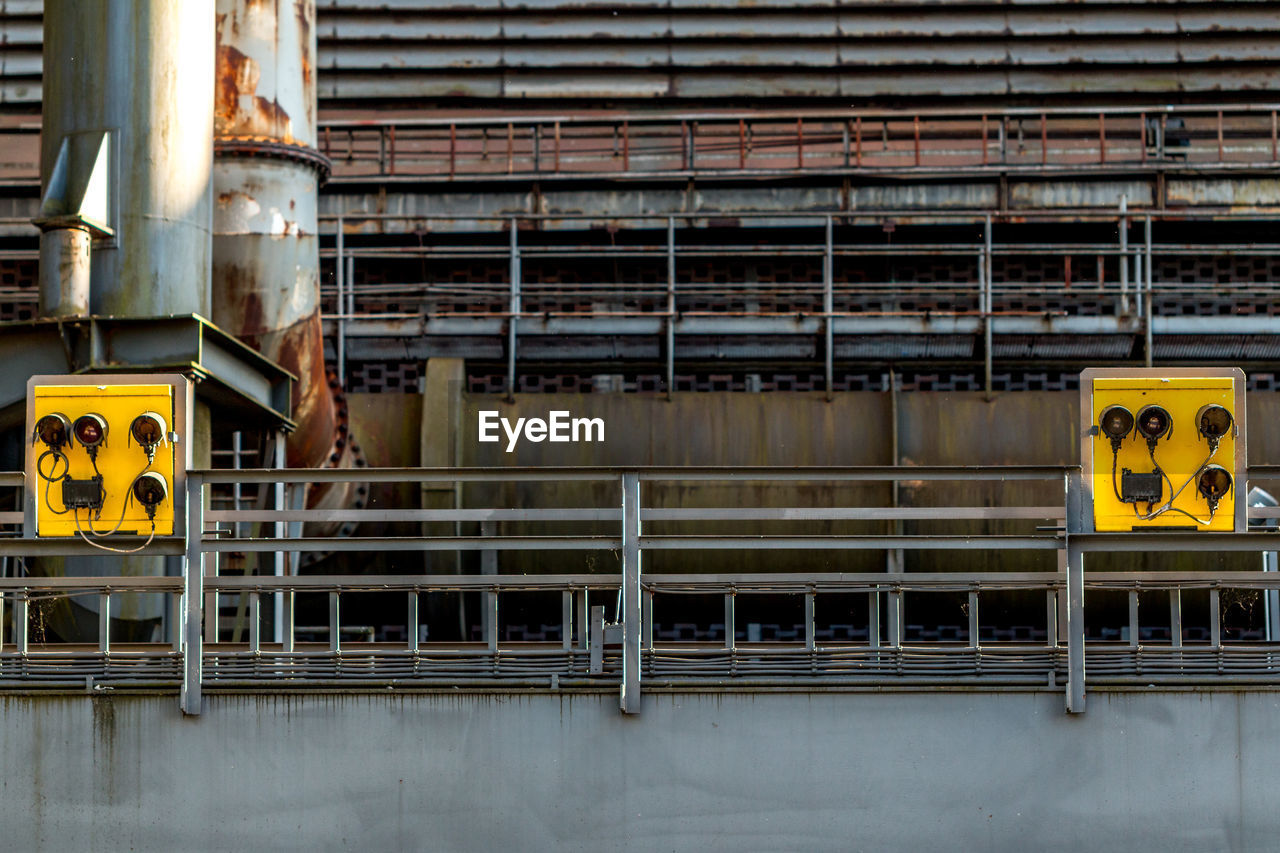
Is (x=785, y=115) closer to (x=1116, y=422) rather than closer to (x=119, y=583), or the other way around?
(x=1116, y=422)

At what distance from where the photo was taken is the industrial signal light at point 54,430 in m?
6.75

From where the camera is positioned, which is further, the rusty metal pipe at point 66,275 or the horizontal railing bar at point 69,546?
the rusty metal pipe at point 66,275

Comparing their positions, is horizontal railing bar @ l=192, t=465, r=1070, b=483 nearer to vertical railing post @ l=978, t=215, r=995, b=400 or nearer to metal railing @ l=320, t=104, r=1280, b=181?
vertical railing post @ l=978, t=215, r=995, b=400

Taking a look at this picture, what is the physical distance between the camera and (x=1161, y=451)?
6645 mm

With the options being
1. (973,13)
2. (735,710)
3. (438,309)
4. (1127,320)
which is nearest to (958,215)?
(1127,320)

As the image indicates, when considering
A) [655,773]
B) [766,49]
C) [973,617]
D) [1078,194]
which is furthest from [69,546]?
[766,49]

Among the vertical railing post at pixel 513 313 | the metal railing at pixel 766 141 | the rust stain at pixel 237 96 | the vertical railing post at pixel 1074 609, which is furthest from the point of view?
the metal railing at pixel 766 141

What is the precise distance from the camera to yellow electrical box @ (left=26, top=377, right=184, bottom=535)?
676 centimetres

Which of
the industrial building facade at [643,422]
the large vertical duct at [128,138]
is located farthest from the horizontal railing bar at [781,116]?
the large vertical duct at [128,138]

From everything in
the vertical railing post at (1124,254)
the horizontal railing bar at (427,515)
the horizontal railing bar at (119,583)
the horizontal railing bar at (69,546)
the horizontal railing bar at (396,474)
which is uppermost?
the vertical railing post at (1124,254)

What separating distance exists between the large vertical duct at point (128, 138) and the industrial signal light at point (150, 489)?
240 centimetres

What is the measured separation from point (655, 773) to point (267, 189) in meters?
6.24

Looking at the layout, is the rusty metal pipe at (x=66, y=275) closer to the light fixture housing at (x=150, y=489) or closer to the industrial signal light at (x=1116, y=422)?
the light fixture housing at (x=150, y=489)

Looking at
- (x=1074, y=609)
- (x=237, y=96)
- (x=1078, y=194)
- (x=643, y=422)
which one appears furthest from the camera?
(x=1078, y=194)
